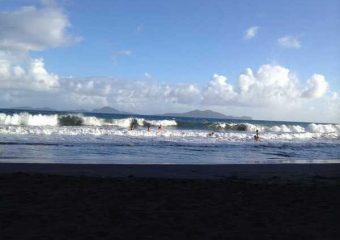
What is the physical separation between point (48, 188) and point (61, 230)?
11.1 ft

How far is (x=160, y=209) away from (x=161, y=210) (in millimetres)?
84

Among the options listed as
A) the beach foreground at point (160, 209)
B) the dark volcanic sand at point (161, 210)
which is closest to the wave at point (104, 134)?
the beach foreground at point (160, 209)

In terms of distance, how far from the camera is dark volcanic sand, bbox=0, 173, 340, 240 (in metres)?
5.80

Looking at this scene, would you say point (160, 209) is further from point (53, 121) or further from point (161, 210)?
point (53, 121)

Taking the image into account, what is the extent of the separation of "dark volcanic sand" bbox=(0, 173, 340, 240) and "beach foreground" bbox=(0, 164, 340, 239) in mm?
11

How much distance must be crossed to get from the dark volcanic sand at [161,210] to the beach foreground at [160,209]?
11 millimetres

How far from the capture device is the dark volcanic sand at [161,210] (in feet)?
19.0

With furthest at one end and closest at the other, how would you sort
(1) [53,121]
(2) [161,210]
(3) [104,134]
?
1. (1) [53,121]
2. (3) [104,134]
3. (2) [161,210]

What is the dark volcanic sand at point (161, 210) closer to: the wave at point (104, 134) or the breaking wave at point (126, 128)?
the wave at point (104, 134)

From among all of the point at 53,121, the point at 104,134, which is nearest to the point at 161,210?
the point at 104,134

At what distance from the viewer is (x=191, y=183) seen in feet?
34.5

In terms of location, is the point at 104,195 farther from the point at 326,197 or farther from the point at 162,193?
the point at 326,197

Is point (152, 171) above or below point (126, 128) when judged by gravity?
below

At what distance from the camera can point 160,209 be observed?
23.8ft
